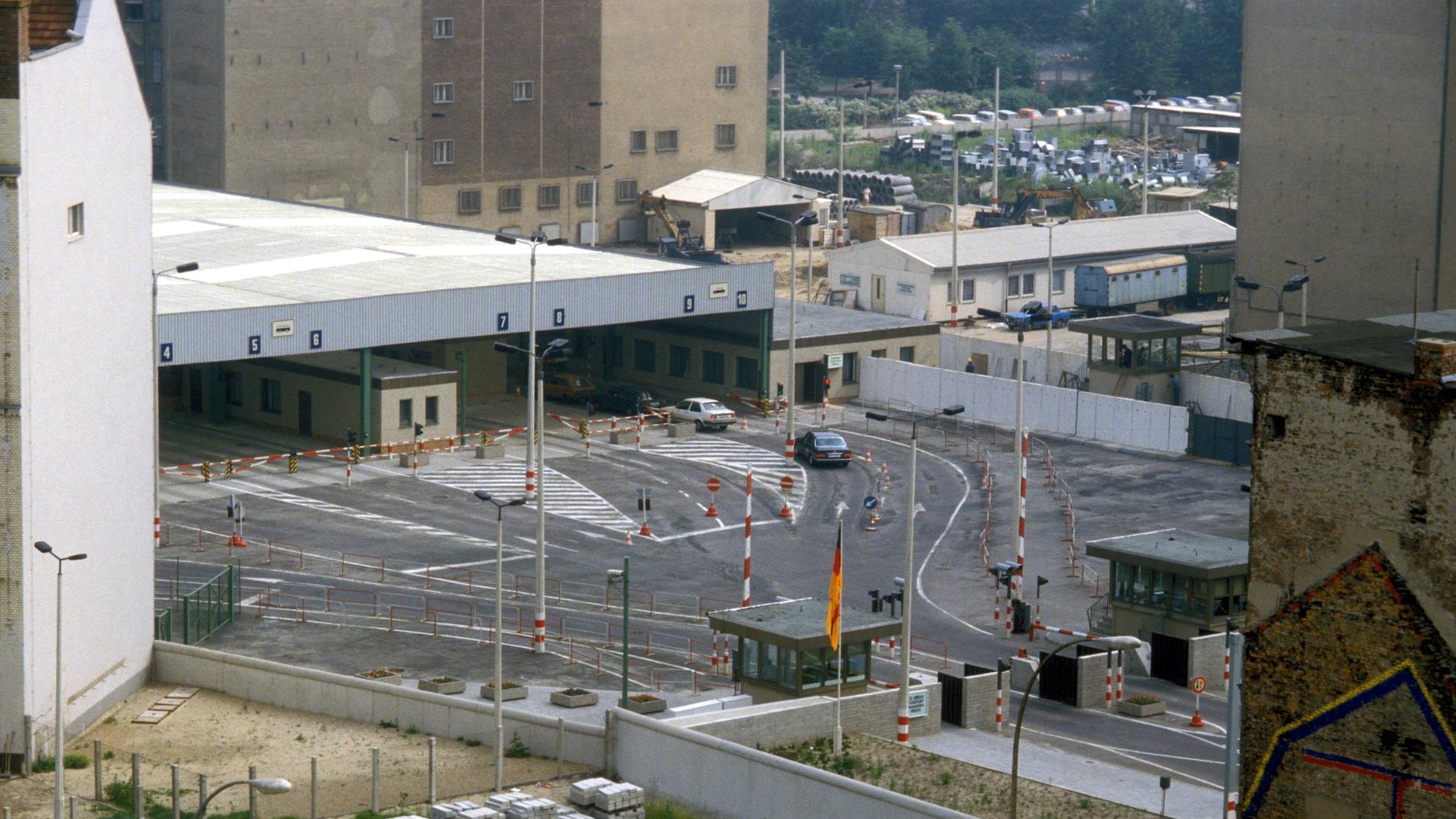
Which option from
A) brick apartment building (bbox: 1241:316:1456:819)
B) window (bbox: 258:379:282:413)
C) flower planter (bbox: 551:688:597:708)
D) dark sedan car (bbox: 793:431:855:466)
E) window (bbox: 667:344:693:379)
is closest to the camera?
brick apartment building (bbox: 1241:316:1456:819)

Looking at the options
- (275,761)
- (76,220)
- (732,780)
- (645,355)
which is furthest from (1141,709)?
(645,355)

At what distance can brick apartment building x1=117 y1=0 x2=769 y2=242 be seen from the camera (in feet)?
419

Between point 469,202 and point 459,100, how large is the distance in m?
5.84

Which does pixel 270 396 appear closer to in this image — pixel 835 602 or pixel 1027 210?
pixel 835 602

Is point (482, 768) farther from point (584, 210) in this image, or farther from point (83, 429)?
point (584, 210)

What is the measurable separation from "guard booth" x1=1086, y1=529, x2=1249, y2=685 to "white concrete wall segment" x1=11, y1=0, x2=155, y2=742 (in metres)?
25.3

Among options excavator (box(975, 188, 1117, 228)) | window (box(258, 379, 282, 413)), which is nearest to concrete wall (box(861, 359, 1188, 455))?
window (box(258, 379, 282, 413))

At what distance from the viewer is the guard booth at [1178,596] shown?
59.9 m

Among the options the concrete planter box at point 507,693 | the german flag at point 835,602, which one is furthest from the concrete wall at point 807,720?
the concrete planter box at point 507,693

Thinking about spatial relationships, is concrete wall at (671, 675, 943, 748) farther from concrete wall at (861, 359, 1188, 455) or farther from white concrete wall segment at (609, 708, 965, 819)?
concrete wall at (861, 359, 1188, 455)

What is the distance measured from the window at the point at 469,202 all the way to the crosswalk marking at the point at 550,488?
53.7 meters

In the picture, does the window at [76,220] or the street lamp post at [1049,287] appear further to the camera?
the street lamp post at [1049,287]

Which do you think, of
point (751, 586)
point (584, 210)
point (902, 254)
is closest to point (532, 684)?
point (751, 586)

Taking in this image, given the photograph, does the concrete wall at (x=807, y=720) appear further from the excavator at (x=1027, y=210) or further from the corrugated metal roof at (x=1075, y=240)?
the excavator at (x=1027, y=210)
